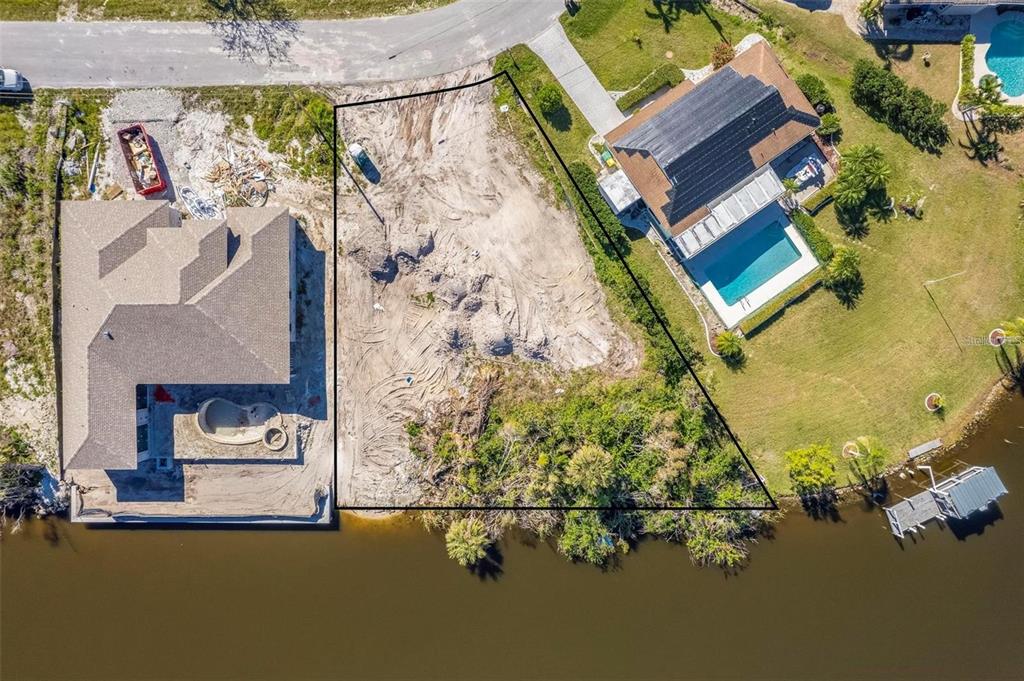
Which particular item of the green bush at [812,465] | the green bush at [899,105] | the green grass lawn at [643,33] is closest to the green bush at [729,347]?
the green bush at [812,465]

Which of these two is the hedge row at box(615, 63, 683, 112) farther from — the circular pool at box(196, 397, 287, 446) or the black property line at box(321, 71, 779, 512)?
the circular pool at box(196, 397, 287, 446)

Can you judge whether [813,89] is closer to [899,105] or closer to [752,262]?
[899,105]

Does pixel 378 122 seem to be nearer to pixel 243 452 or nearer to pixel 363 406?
pixel 363 406

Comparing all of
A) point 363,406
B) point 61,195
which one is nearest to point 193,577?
point 363,406

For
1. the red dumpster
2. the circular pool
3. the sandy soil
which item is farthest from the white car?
the circular pool

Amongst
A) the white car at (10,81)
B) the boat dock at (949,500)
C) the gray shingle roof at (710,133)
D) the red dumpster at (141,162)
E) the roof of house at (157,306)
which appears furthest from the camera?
the boat dock at (949,500)

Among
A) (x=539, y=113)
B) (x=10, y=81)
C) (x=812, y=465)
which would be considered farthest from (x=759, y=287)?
(x=10, y=81)

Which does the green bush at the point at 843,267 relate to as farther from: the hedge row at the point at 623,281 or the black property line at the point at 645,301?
the black property line at the point at 645,301
